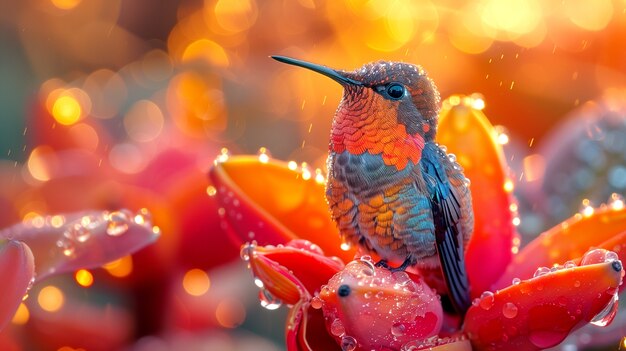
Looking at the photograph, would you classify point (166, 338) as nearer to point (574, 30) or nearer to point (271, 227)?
point (271, 227)

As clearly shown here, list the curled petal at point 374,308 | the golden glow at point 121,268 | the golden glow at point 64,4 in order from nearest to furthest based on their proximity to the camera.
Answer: the curled petal at point 374,308, the golden glow at point 121,268, the golden glow at point 64,4

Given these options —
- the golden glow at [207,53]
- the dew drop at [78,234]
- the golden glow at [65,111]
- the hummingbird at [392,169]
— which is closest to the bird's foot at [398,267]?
the hummingbird at [392,169]

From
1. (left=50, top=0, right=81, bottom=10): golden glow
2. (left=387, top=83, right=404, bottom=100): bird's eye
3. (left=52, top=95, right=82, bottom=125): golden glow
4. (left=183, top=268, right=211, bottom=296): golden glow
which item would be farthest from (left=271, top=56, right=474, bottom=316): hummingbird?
(left=50, top=0, right=81, bottom=10): golden glow

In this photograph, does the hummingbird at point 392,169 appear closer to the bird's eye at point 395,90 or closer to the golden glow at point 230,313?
the bird's eye at point 395,90

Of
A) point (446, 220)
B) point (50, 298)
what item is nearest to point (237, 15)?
point (50, 298)

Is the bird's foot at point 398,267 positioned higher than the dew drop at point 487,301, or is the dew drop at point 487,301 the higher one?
the bird's foot at point 398,267

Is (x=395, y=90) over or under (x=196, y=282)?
over

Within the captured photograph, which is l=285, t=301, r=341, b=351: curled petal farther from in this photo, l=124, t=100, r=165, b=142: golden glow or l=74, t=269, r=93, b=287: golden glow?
l=124, t=100, r=165, b=142: golden glow

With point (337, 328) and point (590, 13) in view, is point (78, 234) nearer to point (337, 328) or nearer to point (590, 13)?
point (337, 328)
